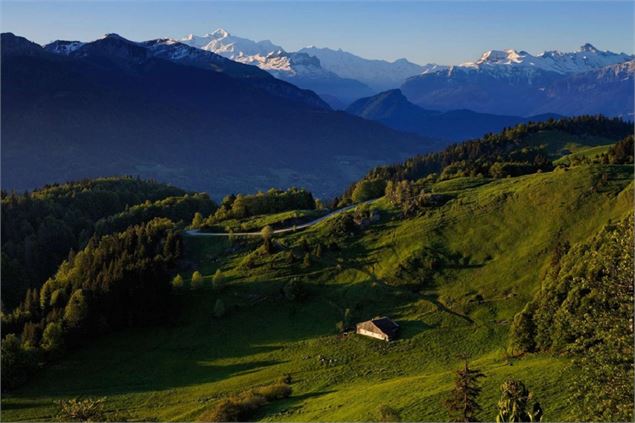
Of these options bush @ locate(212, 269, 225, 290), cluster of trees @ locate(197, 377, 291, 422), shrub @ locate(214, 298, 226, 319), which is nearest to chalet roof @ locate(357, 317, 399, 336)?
cluster of trees @ locate(197, 377, 291, 422)

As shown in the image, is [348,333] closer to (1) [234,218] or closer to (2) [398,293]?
(2) [398,293]

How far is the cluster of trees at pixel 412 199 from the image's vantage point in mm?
131000

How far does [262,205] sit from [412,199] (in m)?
52.9

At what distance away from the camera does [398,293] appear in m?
105

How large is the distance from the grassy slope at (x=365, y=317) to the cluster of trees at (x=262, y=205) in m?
33.8

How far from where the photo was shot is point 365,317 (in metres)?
101

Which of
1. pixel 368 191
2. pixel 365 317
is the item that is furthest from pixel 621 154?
pixel 365 317

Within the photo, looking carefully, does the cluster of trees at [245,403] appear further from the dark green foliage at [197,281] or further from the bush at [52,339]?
the dark green foliage at [197,281]

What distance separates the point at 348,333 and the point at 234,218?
7919 cm

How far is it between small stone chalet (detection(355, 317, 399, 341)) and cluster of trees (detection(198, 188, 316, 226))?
80255 millimetres

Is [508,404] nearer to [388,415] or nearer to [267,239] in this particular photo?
[388,415]

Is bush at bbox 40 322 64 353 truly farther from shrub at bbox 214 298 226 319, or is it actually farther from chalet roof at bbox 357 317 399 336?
chalet roof at bbox 357 317 399 336

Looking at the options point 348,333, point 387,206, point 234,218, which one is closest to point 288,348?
point 348,333

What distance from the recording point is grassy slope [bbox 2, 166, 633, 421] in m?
71.4
